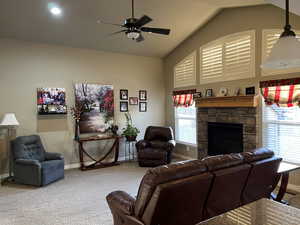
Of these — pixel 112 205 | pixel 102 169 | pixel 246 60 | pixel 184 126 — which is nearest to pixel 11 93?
pixel 102 169

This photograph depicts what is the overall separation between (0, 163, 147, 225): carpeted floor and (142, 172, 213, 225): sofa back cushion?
4.51 ft

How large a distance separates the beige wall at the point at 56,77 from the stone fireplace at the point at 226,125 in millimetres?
1904

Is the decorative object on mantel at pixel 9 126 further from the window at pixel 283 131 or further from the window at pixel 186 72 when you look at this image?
the window at pixel 283 131

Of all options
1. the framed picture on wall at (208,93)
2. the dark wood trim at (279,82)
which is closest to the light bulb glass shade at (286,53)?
the dark wood trim at (279,82)

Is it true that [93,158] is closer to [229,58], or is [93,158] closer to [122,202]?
[122,202]

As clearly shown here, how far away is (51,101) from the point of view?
17.6 feet

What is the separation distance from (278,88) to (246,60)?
95 cm

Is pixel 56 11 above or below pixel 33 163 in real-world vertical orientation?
above

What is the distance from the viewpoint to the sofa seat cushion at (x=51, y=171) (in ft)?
14.4

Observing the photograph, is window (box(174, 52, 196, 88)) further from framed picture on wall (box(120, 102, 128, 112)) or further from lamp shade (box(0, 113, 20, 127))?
lamp shade (box(0, 113, 20, 127))

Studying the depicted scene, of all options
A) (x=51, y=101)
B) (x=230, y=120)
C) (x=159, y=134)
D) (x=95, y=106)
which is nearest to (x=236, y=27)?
(x=230, y=120)

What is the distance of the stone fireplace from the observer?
4647 mm

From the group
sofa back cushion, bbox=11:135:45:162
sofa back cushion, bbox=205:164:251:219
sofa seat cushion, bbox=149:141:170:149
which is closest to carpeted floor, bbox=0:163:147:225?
sofa back cushion, bbox=11:135:45:162

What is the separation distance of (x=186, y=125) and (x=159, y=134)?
876 millimetres
